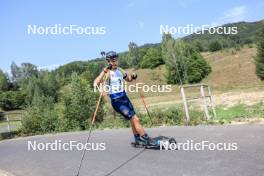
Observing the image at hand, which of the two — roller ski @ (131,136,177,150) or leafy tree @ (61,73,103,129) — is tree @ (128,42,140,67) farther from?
roller ski @ (131,136,177,150)

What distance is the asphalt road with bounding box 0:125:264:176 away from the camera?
6.60 m

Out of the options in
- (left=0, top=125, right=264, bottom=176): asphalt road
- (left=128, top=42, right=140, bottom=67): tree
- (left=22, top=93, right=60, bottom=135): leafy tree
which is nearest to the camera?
(left=0, top=125, right=264, bottom=176): asphalt road

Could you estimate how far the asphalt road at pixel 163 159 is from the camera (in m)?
6.60

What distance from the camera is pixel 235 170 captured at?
615 centimetres

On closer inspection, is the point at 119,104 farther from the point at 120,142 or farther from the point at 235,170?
the point at 235,170

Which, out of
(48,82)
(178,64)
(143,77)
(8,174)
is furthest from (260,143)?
(48,82)

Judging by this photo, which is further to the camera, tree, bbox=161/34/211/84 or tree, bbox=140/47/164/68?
tree, bbox=140/47/164/68

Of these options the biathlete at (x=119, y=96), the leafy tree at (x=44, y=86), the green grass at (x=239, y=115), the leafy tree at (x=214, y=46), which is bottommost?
the green grass at (x=239, y=115)

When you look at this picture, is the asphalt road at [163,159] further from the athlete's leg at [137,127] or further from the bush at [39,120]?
the bush at [39,120]

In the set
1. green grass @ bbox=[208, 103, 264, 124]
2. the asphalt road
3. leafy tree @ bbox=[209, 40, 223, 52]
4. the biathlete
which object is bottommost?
the asphalt road

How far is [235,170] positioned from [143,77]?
90.7 meters

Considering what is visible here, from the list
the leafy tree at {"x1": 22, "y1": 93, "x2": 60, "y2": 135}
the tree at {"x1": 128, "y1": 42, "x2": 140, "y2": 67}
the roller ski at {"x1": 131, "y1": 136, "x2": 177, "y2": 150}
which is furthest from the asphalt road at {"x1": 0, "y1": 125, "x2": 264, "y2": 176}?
the tree at {"x1": 128, "y1": 42, "x2": 140, "y2": 67}

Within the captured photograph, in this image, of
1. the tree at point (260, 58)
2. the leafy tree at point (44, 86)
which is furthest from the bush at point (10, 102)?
the tree at point (260, 58)

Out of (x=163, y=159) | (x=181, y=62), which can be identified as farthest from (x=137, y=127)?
(x=181, y=62)
